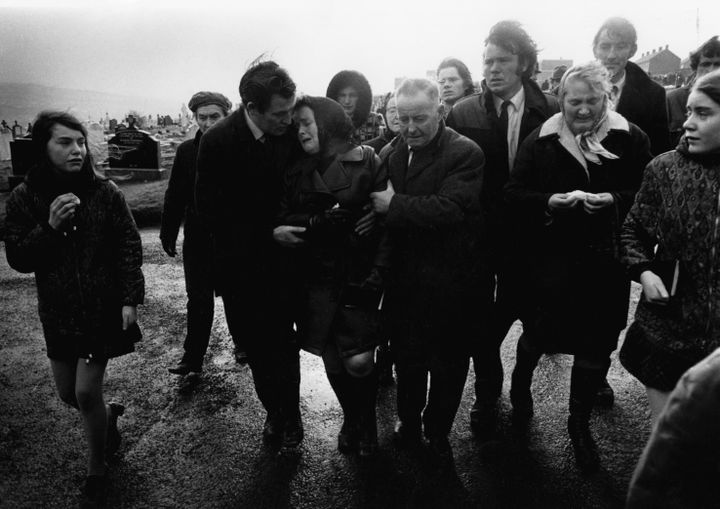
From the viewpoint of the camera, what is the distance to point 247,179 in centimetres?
300

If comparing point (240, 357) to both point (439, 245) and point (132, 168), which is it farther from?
point (132, 168)

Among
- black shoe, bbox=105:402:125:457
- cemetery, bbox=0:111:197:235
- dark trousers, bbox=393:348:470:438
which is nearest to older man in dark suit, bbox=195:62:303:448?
dark trousers, bbox=393:348:470:438

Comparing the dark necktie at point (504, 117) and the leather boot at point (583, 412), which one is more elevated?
A: the dark necktie at point (504, 117)

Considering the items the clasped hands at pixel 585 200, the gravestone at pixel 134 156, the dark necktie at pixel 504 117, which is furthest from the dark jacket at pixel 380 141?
the gravestone at pixel 134 156

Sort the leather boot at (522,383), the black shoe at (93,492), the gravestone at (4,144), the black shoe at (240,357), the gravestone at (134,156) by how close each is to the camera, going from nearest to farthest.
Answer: the black shoe at (93,492)
the leather boot at (522,383)
the black shoe at (240,357)
the gravestone at (134,156)
the gravestone at (4,144)

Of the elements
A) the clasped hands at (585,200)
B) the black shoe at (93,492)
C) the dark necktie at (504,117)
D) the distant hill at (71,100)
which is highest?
the distant hill at (71,100)

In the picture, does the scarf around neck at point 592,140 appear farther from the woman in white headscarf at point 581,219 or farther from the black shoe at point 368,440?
the black shoe at point 368,440

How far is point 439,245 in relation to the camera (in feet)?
9.50

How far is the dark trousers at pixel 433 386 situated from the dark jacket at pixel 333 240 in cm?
26

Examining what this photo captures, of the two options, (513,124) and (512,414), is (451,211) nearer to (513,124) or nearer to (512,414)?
(513,124)

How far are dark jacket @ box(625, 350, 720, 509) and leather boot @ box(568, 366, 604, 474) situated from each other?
2.19 metres

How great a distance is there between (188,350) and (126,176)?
10.7 meters

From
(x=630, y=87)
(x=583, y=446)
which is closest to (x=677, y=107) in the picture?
(x=630, y=87)

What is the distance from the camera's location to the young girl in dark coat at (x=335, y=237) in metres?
2.92
